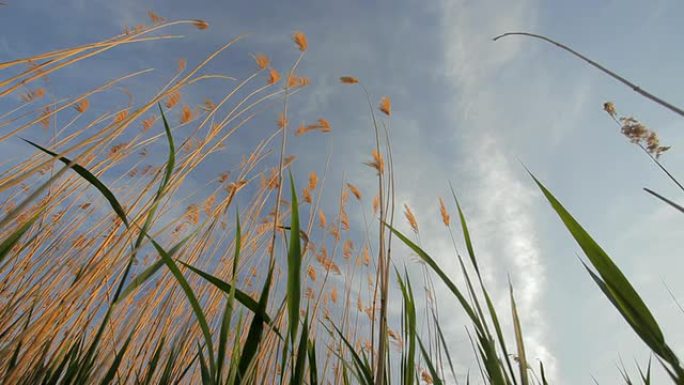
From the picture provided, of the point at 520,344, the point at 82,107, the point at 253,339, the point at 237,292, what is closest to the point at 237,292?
the point at 237,292

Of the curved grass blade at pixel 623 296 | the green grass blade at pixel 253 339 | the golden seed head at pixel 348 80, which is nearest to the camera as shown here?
the curved grass blade at pixel 623 296

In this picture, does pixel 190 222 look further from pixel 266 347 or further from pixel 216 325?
pixel 266 347

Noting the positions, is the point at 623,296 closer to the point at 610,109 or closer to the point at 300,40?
the point at 610,109

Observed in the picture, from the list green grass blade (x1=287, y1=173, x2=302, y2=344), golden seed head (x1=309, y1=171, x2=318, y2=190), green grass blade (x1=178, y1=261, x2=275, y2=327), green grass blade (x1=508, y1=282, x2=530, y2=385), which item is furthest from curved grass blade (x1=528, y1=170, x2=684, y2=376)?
golden seed head (x1=309, y1=171, x2=318, y2=190)

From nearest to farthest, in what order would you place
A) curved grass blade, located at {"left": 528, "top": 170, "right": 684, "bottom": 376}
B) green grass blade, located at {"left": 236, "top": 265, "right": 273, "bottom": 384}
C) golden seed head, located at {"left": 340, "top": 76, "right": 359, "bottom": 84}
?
curved grass blade, located at {"left": 528, "top": 170, "right": 684, "bottom": 376} → green grass blade, located at {"left": 236, "top": 265, "right": 273, "bottom": 384} → golden seed head, located at {"left": 340, "top": 76, "right": 359, "bottom": 84}

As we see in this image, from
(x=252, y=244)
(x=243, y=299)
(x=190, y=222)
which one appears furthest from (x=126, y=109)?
(x=243, y=299)

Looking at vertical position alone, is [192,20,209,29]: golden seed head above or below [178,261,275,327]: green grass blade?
above

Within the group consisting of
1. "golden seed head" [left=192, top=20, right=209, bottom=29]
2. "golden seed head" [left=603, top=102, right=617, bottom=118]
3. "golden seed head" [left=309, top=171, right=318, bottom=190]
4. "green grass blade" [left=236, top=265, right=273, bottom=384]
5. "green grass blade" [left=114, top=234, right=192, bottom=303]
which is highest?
"golden seed head" [left=192, top=20, right=209, bottom=29]

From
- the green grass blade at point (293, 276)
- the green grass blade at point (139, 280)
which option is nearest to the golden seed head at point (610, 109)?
the green grass blade at point (293, 276)

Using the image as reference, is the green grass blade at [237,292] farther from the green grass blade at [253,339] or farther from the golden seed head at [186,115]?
the golden seed head at [186,115]

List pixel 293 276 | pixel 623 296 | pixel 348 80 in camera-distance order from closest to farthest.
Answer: pixel 623 296, pixel 293 276, pixel 348 80

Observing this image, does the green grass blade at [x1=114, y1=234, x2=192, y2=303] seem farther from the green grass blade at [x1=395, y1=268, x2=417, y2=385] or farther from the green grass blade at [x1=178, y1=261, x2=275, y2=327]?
the green grass blade at [x1=395, y1=268, x2=417, y2=385]

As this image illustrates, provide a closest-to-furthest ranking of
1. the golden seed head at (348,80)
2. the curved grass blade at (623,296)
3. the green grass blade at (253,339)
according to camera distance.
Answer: the curved grass blade at (623,296) → the green grass blade at (253,339) → the golden seed head at (348,80)

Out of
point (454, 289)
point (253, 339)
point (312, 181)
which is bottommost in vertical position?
point (253, 339)
